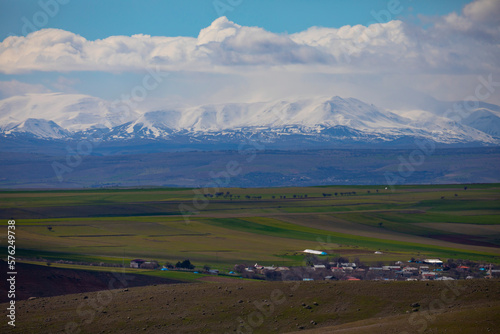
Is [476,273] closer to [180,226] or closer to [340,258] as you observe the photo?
[340,258]

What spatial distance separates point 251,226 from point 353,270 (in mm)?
46624

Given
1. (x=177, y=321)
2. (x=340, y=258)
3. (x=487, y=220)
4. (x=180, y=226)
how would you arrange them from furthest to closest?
(x=487, y=220) → (x=180, y=226) → (x=340, y=258) → (x=177, y=321)

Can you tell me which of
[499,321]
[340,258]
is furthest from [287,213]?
[499,321]

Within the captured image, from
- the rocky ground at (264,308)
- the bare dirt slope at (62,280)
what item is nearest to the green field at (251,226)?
the bare dirt slope at (62,280)

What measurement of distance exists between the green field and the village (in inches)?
136

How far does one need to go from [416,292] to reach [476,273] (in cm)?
3168

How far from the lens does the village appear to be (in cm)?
7088

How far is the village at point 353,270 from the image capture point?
70875 millimetres

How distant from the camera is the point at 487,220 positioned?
423 feet

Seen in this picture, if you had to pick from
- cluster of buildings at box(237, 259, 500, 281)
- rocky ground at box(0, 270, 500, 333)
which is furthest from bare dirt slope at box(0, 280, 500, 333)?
cluster of buildings at box(237, 259, 500, 281)

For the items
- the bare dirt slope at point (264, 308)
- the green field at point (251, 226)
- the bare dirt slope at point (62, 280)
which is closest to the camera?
the bare dirt slope at point (264, 308)

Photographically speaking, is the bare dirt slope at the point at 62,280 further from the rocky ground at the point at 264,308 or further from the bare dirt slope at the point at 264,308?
the rocky ground at the point at 264,308

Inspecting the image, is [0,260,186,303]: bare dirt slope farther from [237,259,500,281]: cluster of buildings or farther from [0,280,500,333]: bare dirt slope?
[0,280,500,333]: bare dirt slope

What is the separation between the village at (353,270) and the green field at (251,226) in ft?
11.3
